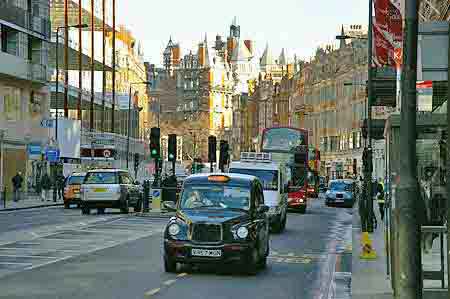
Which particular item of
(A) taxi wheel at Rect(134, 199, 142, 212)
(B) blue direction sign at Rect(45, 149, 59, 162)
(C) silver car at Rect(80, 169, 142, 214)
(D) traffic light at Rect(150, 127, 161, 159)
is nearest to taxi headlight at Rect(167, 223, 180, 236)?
(D) traffic light at Rect(150, 127, 161, 159)

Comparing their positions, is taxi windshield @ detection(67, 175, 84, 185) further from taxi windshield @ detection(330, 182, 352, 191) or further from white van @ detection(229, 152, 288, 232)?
taxi windshield @ detection(330, 182, 352, 191)

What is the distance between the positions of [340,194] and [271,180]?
108 feet

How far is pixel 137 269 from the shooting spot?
19984mm

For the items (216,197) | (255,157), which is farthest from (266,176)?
(216,197)

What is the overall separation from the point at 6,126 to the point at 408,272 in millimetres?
58991

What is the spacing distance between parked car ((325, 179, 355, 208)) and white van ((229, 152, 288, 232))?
30.5 m

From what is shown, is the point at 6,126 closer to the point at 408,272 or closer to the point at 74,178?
the point at 74,178

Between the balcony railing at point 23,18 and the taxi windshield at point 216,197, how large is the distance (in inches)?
1866

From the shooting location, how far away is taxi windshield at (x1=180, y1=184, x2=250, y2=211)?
20.4 metres

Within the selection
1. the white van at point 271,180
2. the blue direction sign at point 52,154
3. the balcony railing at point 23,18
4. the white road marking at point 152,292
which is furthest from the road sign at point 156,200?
the white road marking at point 152,292

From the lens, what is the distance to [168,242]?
19.4 m

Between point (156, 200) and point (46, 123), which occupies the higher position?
point (46, 123)

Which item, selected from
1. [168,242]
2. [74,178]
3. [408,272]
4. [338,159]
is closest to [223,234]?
[168,242]

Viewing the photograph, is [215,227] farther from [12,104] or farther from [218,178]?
[12,104]
